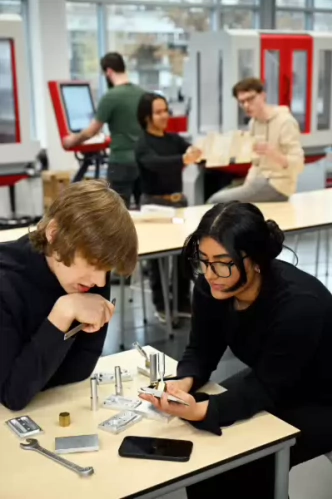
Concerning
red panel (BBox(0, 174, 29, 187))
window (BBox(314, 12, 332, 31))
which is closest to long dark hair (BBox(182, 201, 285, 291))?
red panel (BBox(0, 174, 29, 187))

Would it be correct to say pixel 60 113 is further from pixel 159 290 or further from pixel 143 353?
pixel 143 353

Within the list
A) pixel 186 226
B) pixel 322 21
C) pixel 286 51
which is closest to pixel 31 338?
pixel 186 226

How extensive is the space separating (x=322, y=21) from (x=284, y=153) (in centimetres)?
706

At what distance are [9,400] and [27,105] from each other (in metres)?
3.67

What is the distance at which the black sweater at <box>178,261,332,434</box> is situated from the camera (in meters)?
1.62

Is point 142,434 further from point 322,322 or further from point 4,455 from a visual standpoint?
point 322,322

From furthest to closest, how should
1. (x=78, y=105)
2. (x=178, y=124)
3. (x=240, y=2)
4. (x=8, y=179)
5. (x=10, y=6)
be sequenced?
1. (x=240, y=2)
2. (x=10, y=6)
3. (x=178, y=124)
4. (x=78, y=105)
5. (x=8, y=179)

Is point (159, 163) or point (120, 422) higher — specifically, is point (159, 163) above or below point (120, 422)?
above

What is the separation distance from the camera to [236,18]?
9312mm

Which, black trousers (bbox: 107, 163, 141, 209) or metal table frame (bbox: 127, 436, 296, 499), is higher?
black trousers (bbox: 107, 163, 141, 209)

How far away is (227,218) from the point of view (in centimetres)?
166

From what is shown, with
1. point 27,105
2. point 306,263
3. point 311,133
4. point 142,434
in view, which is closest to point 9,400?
point 142,434

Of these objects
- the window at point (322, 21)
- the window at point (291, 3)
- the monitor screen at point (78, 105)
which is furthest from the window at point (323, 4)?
the monitor screen at point (78, 105)

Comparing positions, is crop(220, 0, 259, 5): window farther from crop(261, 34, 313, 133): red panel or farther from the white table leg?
the white table leg
